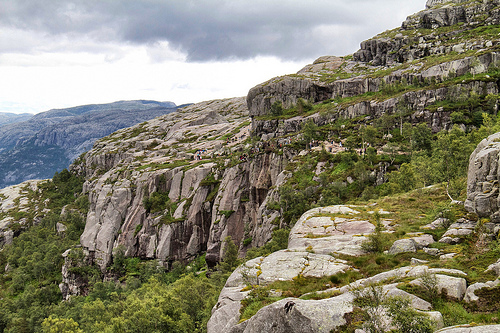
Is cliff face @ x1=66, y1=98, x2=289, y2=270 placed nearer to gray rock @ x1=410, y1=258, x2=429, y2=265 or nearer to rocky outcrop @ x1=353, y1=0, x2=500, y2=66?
gray rock @ x1=410, y1=258, x2=429, y2=265

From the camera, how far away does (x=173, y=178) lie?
11244cm

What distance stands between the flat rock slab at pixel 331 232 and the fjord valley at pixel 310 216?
0.91 ft

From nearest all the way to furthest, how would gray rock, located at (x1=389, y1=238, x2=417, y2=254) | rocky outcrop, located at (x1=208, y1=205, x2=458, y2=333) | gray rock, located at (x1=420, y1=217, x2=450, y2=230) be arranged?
rocky outcrop, located at (x1=208, y1=205, x2=458, y2=333)
gray rock, located at (x1=389, y1=238, x2=417, y2=254)
gray rock, located at (x1=420, y1=217, x2=450, y2=230)

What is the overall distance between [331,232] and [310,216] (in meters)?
7.51

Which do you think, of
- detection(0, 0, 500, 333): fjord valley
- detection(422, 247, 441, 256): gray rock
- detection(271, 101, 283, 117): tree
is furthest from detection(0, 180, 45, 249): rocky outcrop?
detection(422, 247, 441, 256): gray rock

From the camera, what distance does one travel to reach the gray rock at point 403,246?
27.0 m

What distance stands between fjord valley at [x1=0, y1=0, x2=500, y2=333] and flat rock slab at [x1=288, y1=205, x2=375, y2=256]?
277 mm

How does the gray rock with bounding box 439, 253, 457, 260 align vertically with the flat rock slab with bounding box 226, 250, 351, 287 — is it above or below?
above

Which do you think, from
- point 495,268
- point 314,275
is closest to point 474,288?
point 495,268

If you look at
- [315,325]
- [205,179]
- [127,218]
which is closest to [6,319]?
[127,218]

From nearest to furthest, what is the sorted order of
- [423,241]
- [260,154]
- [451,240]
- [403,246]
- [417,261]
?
[417,261]
[451,240]
[403,246]
[423,241]
[260,154]

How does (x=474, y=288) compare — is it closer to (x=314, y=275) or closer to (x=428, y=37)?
(x=314, y=275)

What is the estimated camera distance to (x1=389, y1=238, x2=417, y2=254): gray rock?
27.0 m

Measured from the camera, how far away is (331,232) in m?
37.5
